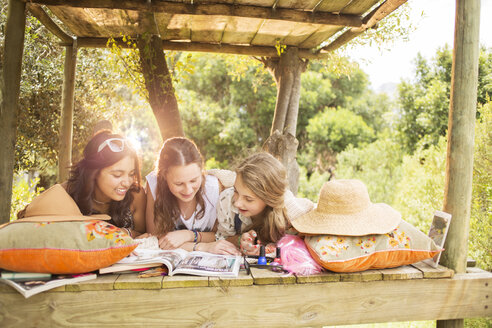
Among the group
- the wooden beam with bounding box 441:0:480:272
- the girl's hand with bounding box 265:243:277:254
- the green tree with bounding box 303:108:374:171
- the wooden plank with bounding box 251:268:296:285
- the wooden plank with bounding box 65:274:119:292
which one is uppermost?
the green tree with bounding box 303:108:374:171

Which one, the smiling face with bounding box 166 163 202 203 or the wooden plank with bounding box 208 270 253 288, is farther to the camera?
the smiling face with bounding box 166 163 202 203

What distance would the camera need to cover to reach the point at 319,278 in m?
2.03

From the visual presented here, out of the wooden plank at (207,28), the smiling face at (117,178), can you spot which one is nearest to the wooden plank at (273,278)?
the smiling face at (117,178)

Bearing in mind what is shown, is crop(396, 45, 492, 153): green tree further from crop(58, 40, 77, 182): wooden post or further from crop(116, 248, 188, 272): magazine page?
crop(116, 248, 188, 272): magazine page

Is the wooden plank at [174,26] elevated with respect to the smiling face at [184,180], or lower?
elevated

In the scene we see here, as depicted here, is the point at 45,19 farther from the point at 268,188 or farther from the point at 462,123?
the point at 462,123

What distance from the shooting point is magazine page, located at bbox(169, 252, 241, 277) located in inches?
77.9

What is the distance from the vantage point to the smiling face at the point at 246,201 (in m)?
2.43

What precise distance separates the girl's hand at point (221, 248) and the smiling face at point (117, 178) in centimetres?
67

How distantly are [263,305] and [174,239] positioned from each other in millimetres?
836

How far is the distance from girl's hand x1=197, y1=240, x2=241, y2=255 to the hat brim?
439mm

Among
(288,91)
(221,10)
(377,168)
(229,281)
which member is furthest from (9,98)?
(377,168)

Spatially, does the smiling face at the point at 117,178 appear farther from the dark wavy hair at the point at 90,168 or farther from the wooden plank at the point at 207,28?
the wooden plank at the point at 207,28

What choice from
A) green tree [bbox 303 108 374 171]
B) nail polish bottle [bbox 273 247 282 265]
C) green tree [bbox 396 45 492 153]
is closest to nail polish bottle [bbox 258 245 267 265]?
nail polish bottle [bbox 273 247 282 265]
